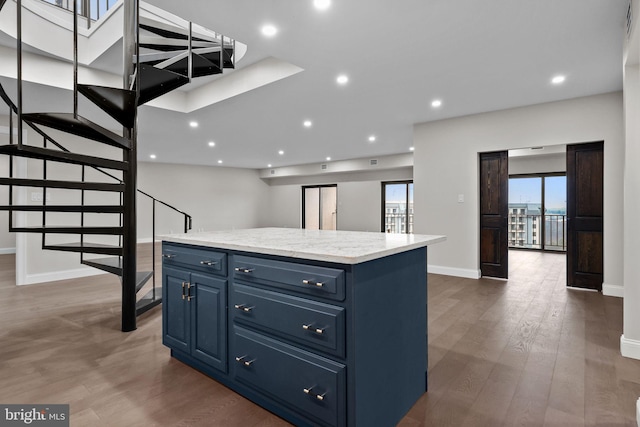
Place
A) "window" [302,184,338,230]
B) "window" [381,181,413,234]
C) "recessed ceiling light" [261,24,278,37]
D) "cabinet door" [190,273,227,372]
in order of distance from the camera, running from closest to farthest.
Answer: "cabinet door" [190,273,227,372]
"recessed ceiling light" [261,24,278,37]
"window" [381,181,413,234]
"window" [302,184,338,230]

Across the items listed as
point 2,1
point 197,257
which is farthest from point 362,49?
point 2,1

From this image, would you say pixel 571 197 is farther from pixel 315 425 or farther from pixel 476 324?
pixel 315 425

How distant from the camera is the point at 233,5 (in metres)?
2.25

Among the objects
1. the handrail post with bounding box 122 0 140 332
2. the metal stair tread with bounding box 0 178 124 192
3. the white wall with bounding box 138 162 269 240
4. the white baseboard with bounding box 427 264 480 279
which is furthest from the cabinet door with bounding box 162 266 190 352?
the white wall with bounding box 138 162 269 240

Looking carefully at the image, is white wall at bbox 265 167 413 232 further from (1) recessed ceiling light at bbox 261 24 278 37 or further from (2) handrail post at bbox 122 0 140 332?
(2) handrail post at bbox 122 0 140 332

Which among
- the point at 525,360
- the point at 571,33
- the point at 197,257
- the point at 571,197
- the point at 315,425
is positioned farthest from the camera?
the point at 571,197

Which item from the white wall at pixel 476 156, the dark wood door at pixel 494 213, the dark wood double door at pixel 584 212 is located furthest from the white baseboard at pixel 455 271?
the dark wood double door at pixel 584 212

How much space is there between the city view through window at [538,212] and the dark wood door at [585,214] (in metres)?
4.16

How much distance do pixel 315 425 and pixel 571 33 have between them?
3.39m

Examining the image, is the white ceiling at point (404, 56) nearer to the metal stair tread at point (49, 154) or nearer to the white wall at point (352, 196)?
the metal stair tread at point (49, 154)

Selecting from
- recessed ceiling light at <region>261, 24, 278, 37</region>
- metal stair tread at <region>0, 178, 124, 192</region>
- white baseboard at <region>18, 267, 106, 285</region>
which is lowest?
white baseboard at <region>18, 267, 106, 285</region>

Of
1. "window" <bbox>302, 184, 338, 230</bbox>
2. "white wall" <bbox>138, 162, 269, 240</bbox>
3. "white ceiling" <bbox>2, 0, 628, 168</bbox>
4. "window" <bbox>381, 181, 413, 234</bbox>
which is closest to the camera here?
"white ceiling" <bbox>2, 0, 628, 168</bbox>

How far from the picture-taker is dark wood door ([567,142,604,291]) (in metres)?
4.16

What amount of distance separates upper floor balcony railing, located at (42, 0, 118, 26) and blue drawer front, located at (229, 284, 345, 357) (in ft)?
13.2
